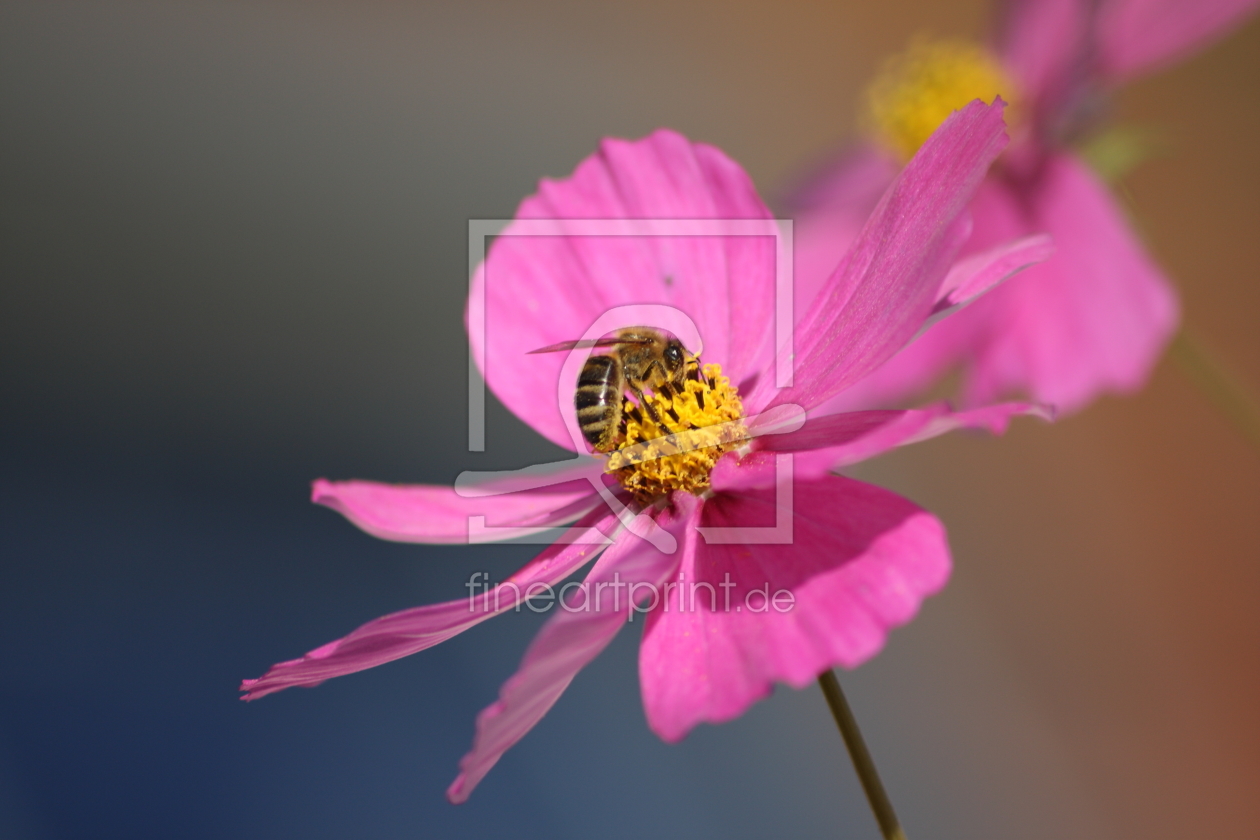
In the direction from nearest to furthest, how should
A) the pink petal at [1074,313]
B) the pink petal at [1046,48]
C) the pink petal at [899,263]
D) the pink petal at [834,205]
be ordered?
the pink petal at [899,263], the pink petal at [1074,313], the pink petal at [1046,48], the pink petal at [834,205]

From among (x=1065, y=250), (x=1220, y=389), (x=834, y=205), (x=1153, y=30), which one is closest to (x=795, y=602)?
(x=1220, y=389)

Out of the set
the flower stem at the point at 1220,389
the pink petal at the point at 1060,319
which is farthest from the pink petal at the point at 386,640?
the flower stem at the point at 1220,389

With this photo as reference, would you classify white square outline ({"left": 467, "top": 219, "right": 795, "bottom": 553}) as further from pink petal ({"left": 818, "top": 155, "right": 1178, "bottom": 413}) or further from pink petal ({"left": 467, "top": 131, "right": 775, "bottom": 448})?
pink petal ({"left": 818, "top": 155, "right": 1178, "bottom": 413})

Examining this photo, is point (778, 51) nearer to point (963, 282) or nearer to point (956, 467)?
point (956, 467)

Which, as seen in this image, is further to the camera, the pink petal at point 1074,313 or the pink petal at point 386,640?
the pink petal at point 1074,313

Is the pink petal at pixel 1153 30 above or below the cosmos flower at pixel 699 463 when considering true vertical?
above

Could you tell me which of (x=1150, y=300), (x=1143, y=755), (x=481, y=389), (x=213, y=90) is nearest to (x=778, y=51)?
(x=213, y=90)

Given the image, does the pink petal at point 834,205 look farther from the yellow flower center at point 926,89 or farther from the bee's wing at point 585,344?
the bee's wing at point 585,344
